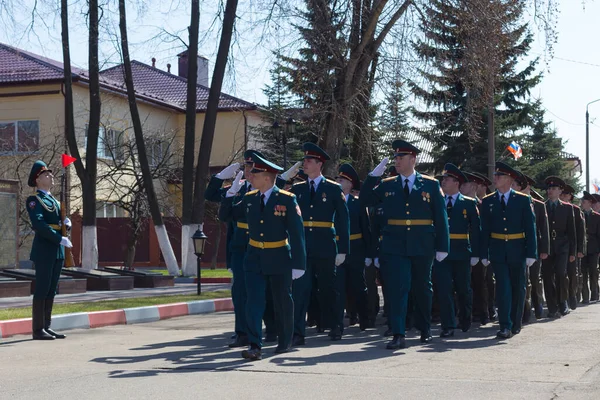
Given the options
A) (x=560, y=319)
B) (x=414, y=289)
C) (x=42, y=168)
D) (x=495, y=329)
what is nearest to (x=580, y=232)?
(x=560, y=319)

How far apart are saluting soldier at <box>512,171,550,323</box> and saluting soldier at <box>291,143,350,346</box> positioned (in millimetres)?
2484

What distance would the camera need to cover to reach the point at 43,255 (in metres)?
10.2

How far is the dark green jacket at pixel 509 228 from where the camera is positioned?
10273 mm

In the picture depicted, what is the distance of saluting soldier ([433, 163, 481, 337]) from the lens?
414 inches

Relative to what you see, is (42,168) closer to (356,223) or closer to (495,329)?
(356,223)

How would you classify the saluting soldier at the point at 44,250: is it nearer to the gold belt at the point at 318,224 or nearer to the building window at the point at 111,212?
the gold belt at the point at 318,224

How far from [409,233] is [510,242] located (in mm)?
1762

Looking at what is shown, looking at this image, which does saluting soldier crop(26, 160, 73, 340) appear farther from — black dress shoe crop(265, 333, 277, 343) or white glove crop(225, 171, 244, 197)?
black dress shoe crop(265, 333, 277, 343)

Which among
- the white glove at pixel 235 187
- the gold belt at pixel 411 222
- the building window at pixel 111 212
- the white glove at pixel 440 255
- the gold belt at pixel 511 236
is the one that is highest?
the building window at pixel 111 212

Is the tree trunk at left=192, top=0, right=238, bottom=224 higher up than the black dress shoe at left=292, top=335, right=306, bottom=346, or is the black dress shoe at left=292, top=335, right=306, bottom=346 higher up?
the tree trunk at left=192, top=0, right=238, bottom=224

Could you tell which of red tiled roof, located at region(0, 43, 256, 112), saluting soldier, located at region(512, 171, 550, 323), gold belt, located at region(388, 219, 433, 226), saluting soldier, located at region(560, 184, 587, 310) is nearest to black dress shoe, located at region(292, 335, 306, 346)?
gold belt, located at region(388, 219, 433, 226)

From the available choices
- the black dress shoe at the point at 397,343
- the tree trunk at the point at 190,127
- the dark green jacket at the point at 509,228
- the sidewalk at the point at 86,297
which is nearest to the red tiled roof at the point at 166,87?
the tree trunk at the point at 190,127

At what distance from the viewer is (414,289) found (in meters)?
9.42

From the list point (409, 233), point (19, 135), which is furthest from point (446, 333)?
point (19, 135)
